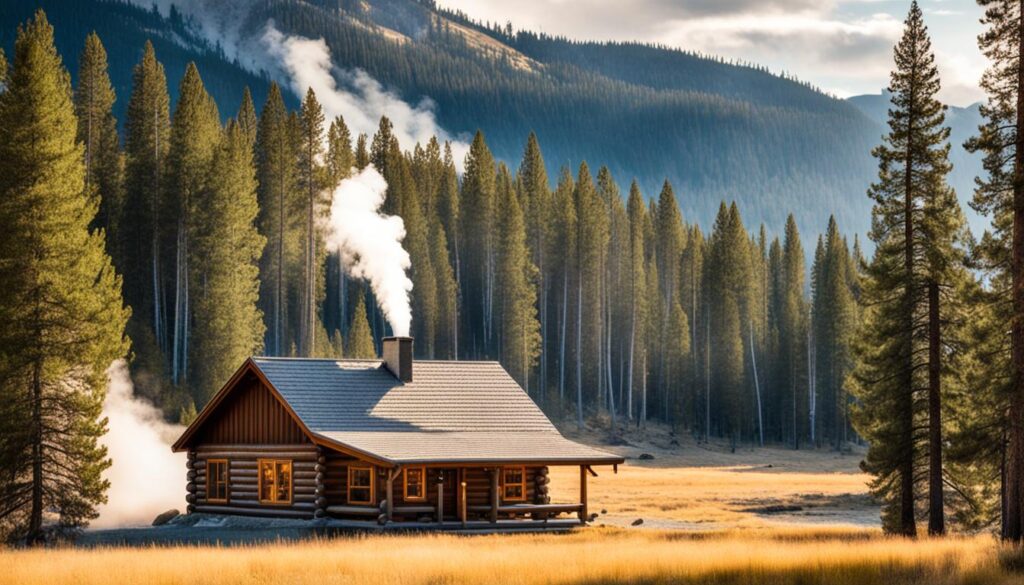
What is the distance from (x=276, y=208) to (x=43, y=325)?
46194mm

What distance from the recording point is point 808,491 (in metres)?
63.9

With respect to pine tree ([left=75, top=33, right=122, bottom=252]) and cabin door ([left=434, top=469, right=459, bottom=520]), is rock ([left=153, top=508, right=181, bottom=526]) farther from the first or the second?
pine tree ([left=75, top=33, right=122, bottom=252])

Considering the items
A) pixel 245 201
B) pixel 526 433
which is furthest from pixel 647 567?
pixel 245 201

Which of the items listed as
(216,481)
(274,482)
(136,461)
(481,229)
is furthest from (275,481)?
(481,229)

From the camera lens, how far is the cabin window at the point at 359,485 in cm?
4231

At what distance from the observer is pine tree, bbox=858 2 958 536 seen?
124ft

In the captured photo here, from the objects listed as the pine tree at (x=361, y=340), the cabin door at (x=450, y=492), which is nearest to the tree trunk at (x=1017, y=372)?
the cabin door at (x=450, y=492)

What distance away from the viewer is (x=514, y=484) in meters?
44.2

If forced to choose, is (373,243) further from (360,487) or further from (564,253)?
(564,253)

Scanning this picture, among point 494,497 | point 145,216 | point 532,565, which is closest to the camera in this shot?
point 532,565

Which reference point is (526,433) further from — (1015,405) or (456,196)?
(456,196)

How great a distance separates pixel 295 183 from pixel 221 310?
53.5 feet

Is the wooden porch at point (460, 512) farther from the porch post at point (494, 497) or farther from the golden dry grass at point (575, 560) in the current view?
the golden dry grass at point (575, 560)

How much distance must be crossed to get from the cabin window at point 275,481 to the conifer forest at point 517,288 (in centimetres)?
583
